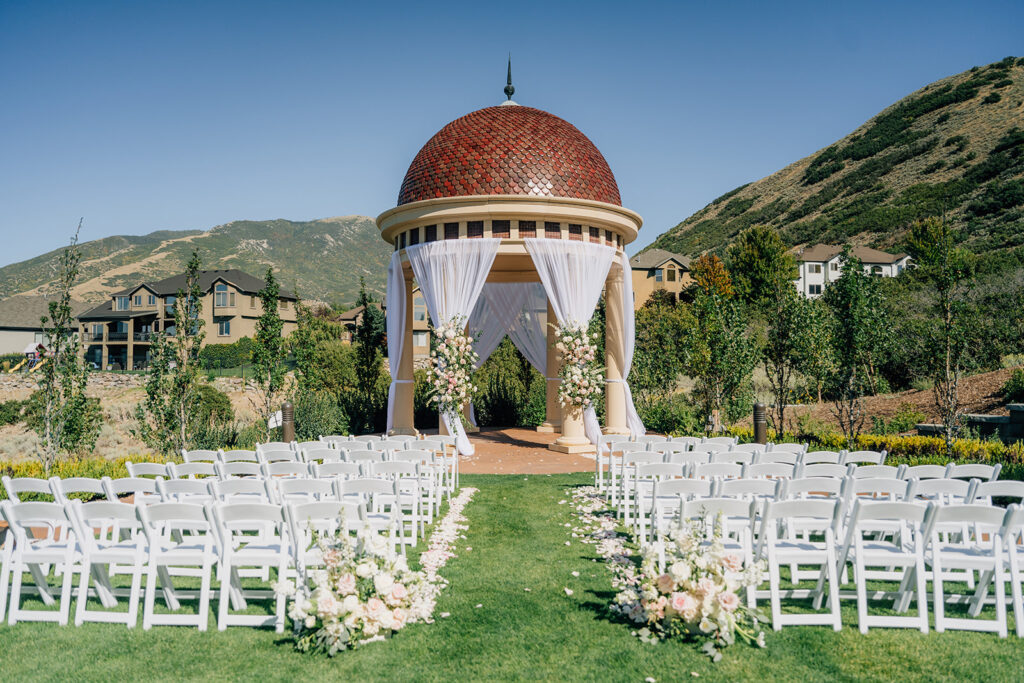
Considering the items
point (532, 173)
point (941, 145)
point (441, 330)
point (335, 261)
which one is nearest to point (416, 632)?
point (441, 330)

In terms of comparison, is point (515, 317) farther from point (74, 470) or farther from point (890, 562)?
point (890, 562)

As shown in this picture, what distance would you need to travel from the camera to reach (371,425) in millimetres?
18781

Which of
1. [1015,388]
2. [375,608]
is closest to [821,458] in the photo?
[375,608]

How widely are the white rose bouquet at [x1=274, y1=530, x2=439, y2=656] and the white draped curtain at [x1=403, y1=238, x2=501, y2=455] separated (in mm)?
9647

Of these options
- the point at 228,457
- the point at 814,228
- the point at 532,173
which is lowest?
the point at 228,457

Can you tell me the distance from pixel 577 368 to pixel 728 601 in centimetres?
1031

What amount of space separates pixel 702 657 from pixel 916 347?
69.9 feet

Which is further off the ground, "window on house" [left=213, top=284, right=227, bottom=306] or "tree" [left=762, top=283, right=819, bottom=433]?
"window on house" [left=213, top=284, right=227, bottom=306]

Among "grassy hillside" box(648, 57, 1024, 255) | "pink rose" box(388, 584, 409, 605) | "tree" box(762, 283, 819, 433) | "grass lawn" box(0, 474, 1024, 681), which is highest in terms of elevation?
"grassy hillside" box(648, 57, 1024, 255)

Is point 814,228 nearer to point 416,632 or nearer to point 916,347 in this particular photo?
point 916,347

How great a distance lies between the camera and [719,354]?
15883 millimetres

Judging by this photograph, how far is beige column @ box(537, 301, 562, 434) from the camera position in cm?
1842

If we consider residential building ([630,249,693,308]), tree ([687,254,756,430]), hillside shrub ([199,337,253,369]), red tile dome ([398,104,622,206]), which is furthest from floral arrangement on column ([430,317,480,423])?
residential building ([630,249,693,308])

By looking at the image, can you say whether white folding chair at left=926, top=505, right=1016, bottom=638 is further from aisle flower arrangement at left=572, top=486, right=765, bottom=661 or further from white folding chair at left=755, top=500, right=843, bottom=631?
aisle flower arrangement at left=572, top=486, right=765, bottom=661
